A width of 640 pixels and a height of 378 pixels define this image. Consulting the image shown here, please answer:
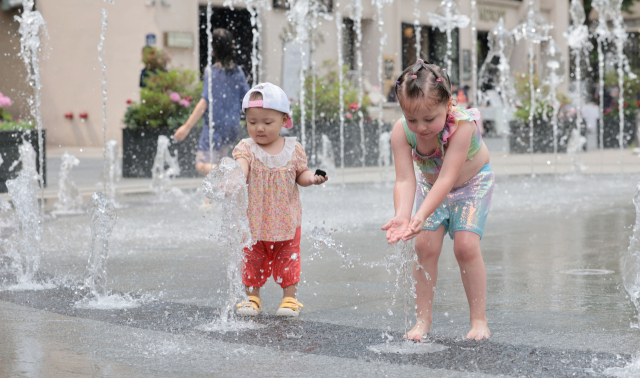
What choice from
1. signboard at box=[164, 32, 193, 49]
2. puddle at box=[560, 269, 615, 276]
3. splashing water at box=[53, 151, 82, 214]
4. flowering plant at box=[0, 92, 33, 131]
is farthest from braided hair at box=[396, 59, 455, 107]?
signboard at box=[164, 32, 193, 49]

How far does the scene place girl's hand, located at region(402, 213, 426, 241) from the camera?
2963 millimetres

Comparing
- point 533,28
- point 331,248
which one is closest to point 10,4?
point 331,248

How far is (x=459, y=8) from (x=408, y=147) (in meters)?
26.2

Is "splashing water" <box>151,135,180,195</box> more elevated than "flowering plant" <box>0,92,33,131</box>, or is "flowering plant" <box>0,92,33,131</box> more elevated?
"flowering plant" <box>0,92,33,131</box>

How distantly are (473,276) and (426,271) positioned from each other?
184 mm

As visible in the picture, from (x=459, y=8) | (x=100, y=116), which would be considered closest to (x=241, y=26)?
(x=100, y=116)

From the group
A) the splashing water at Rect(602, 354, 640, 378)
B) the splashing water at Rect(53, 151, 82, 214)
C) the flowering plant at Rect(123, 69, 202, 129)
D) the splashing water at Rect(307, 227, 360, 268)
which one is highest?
the flowering plant at Rect(123, 69, 202, 129)

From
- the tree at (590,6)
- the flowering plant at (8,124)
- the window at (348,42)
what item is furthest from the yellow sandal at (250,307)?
the tree at (590,6)

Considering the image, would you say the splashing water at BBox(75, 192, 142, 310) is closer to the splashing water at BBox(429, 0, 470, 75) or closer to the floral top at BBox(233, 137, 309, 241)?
the floral top at BBox(233, 137, 309, 241)

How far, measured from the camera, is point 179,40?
1948 centimetres

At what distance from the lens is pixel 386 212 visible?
7957 mm

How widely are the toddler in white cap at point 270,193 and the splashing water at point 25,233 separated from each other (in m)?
1.42

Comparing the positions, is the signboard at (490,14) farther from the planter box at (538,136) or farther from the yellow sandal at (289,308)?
the yellow sandal at (289,308)

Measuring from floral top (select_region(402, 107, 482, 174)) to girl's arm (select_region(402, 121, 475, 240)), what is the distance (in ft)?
0.08
